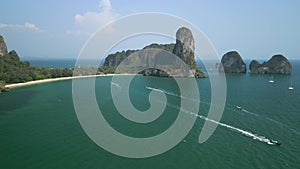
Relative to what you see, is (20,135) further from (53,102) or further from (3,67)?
(3,67)

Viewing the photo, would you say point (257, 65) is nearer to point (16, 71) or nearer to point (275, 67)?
point (275, 67)

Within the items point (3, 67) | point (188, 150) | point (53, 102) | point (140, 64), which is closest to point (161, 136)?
point (188, 150)

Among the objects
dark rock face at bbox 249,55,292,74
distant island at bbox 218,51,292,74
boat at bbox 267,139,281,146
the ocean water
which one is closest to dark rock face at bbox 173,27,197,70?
distant island at bbox 218,51,292,74

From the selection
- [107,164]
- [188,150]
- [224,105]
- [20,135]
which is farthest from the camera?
[224,105]

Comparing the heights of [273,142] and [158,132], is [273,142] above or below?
above

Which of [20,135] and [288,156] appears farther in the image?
[20,135]

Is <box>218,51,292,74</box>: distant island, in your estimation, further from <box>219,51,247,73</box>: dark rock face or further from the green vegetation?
the green vegetation

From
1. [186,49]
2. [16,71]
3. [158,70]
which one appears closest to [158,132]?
[16,71]
